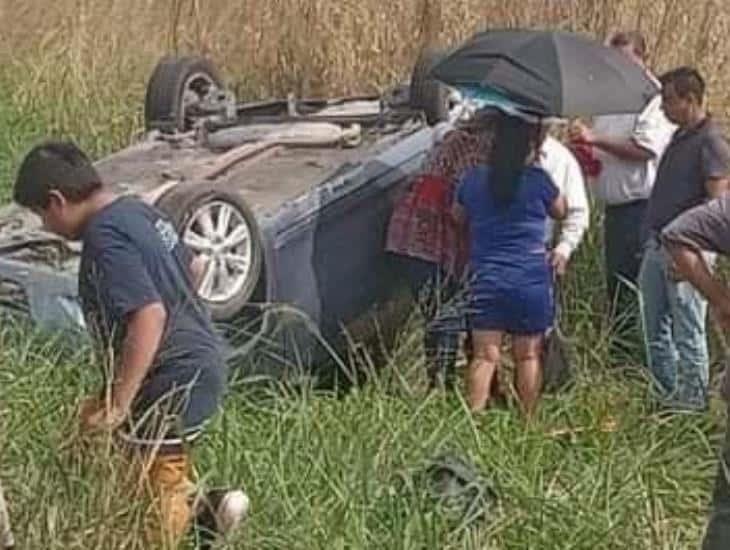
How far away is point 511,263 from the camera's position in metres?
7.62

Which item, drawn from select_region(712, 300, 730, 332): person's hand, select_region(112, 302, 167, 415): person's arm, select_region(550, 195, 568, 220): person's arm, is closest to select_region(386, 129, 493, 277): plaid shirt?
select_region(550, 195, 568, 220): person's arm

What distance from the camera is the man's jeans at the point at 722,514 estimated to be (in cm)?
506

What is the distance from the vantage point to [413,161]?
878 centimetres

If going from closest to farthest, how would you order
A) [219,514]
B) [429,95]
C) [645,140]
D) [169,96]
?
[219,514] < [645,140] < [429,95] < [169,96]

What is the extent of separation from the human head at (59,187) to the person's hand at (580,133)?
3673 mm


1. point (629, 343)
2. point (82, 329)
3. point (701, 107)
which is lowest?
point (629, 343)

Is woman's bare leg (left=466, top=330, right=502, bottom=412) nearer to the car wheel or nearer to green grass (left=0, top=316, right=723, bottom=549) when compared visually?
green grass (left=0, top=316, right=723, bottom=549)

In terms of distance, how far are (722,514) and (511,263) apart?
2.64m

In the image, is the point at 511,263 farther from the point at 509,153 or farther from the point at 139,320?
the point at 139,320

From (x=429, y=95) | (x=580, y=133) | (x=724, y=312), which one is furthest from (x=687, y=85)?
(x=724, y=312)

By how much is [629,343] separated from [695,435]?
1250 mm

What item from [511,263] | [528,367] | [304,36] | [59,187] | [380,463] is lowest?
[528,367]

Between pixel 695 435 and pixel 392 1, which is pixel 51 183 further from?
pixel 392 1

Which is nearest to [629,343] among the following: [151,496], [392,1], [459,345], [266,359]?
[459,345]
